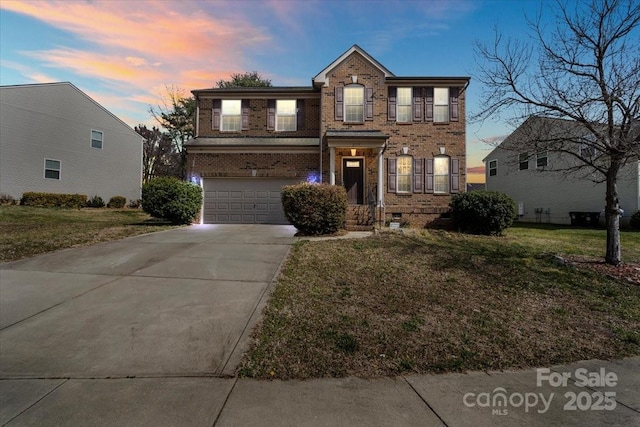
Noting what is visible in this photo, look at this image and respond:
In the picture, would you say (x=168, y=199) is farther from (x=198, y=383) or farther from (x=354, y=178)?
(x=198, y=383)

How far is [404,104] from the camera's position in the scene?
15.5 meters

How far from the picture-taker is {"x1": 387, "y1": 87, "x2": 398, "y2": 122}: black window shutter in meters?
15.3

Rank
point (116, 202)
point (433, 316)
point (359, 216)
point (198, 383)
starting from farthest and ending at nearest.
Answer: point (116, 202) < point (359, 216) < point (433, 316) < point (198, 383)

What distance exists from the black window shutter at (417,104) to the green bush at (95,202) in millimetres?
19936

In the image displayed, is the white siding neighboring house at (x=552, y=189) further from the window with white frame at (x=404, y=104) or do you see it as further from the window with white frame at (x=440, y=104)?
the window with white frame at (x=404, y=104)

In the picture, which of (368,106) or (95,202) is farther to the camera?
(95,202)

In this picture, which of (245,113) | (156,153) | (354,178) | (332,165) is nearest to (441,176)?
(354,178)

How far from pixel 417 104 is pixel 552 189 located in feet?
38.5

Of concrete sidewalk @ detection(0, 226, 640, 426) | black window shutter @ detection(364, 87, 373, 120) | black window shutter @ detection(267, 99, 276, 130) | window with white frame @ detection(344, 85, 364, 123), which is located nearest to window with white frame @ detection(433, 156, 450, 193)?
black window shutter @ detection(364, 87, 373, 120)

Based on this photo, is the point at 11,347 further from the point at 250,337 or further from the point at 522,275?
the point at 522,275

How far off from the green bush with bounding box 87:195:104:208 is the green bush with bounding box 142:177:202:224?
10735mm

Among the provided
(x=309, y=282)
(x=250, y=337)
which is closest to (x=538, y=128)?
(x=309, y=282)

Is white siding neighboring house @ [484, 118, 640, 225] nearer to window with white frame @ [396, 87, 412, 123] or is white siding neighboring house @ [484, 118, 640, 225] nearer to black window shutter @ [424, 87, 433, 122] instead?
black window shutter @ [424, 87, 433, 122]

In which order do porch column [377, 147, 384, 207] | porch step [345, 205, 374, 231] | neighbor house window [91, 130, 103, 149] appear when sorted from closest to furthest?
porch step [345, 205, 374, 231], porch column [377, 147, 384, 207], neighbor house window [91, 130, 103, 149]
